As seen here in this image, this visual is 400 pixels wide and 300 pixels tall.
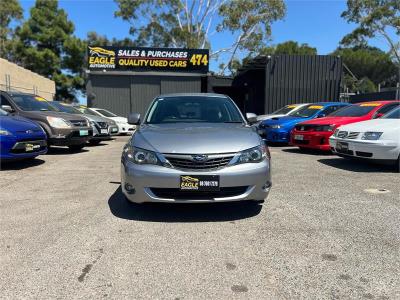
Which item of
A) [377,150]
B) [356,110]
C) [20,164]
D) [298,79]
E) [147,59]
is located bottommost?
[20,164]

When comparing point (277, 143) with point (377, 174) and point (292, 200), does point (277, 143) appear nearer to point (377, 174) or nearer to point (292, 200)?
point (377, 174)

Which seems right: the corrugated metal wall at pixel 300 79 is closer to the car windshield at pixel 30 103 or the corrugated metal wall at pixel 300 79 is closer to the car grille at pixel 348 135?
the car grille at pixel 348 135

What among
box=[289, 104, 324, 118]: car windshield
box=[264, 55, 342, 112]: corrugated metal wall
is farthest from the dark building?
box=[289, 104, 324, 118]: car windshield

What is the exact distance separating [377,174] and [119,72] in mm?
18243

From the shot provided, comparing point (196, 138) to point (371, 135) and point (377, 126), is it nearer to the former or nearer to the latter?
point (371, 135)

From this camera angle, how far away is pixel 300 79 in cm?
2077

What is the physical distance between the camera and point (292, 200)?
539 centimetres

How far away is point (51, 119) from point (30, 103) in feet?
3.57

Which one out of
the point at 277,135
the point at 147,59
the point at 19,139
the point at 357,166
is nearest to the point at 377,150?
the point at 357,166

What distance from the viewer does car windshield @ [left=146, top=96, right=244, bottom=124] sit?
5551mm

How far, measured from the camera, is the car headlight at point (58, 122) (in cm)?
957

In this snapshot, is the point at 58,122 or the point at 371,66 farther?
the point at 371,66

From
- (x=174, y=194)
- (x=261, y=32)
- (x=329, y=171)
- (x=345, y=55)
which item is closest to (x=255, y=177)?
(x=174, y=194)

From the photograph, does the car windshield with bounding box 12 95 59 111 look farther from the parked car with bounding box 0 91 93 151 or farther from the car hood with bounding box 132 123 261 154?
the car hood with bounding box 132 123 261 154
